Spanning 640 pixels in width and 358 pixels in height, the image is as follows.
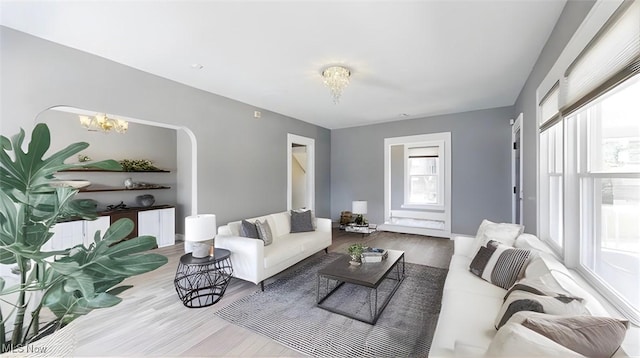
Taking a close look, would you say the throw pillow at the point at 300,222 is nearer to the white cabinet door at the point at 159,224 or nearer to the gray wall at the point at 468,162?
the white cabinet door at the point at 159,224

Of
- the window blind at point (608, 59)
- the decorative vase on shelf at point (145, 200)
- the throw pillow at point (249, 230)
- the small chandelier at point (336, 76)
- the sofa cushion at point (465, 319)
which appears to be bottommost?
the sofa cushion at point (465, 319)

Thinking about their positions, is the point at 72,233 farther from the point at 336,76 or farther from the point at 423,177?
the point at 423,177

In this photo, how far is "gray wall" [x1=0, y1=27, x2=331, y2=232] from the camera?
2.34 m

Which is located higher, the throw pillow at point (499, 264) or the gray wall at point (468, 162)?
the gray wall at point (468, 162)

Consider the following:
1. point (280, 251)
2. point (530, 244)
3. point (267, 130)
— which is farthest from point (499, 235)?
point (267, 130)

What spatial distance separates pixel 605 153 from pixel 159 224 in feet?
19.3

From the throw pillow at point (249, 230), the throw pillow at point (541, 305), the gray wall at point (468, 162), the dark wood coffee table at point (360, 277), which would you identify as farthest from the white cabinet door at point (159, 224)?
the throw pillow at point (541, 305)

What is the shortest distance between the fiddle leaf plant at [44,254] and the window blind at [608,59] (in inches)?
85.4

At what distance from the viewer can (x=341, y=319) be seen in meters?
2.25

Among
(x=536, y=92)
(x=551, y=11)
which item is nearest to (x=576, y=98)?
(x=551, y=11)

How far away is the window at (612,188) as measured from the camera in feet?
4.12

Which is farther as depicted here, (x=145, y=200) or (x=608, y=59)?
(x=145, y=200)

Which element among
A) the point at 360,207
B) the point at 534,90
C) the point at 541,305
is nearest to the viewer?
the point at 541,305

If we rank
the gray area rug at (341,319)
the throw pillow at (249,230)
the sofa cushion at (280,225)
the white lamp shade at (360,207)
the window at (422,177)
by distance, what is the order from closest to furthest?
the gray area rug at (341,319) < the throw pillow at (249,230) < the sofa cushion at (280,225) < the white lamp shade at (360,207) < the window at (422,177)
